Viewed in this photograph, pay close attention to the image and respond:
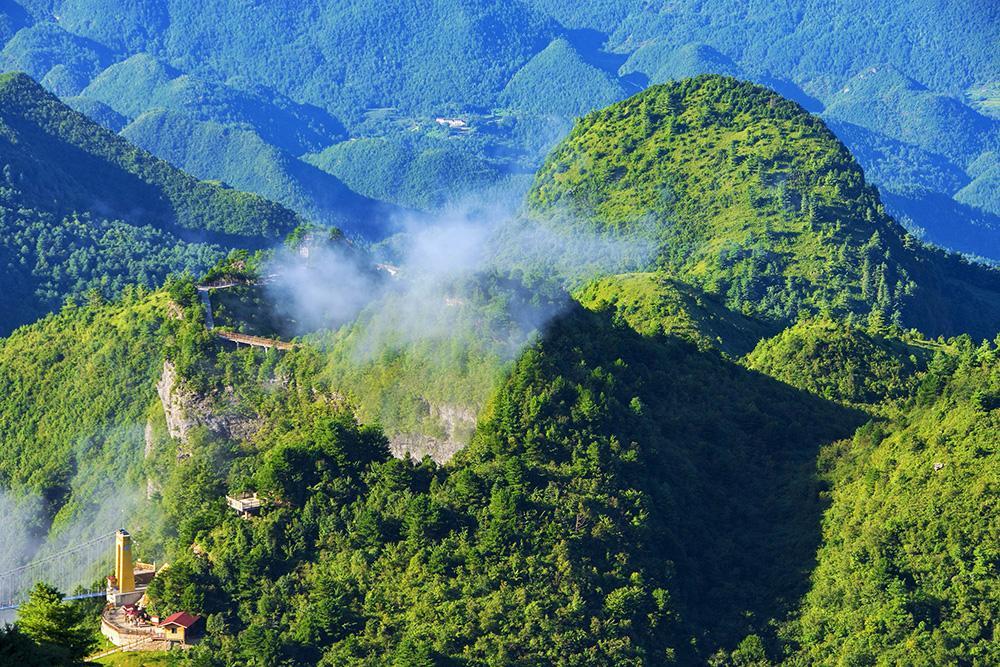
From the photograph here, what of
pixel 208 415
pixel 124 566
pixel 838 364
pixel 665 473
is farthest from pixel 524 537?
pixel 838 364

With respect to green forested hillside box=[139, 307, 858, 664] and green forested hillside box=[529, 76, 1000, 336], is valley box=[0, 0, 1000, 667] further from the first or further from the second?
green forested hillside box=[529, 76, 1000, 336]

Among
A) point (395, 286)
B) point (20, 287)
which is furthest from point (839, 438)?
point (20, 287)

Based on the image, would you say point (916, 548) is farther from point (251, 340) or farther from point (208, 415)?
point (251, 340)

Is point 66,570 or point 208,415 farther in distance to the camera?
point 66,570

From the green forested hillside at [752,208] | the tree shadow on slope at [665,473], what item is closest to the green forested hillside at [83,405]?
the tree shadow on slope at [665,473]

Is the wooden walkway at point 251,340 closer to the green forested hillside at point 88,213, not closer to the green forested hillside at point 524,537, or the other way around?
the green forested hillside at point 524,537
